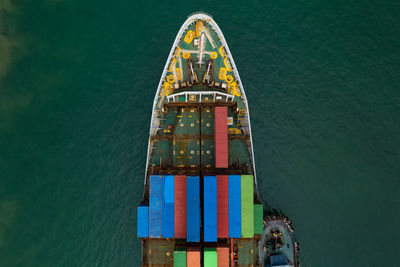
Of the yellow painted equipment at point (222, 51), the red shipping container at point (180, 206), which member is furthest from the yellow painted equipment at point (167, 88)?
the red shipping container at point (180, 206)

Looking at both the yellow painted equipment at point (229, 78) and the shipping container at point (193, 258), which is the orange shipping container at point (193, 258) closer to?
the shipping container at point (193, 258)

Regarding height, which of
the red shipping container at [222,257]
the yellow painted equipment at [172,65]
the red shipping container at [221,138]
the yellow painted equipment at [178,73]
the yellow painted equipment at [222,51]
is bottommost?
the red shipping container at [222,257]

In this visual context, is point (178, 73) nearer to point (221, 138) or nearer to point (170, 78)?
point (170, 78)

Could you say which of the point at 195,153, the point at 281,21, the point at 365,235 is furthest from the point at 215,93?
the point at 365,235

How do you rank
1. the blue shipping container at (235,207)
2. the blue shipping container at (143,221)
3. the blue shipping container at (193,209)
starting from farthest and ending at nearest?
1. the blue shipping container at (143,221)
2. the blue shipping container at (235,207)
3. the blue shipping container at (193,209)

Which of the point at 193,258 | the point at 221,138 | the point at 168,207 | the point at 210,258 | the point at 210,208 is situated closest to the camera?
the point at 210,258

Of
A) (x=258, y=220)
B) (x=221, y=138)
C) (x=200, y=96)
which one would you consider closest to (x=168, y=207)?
(x=221, y=138)
